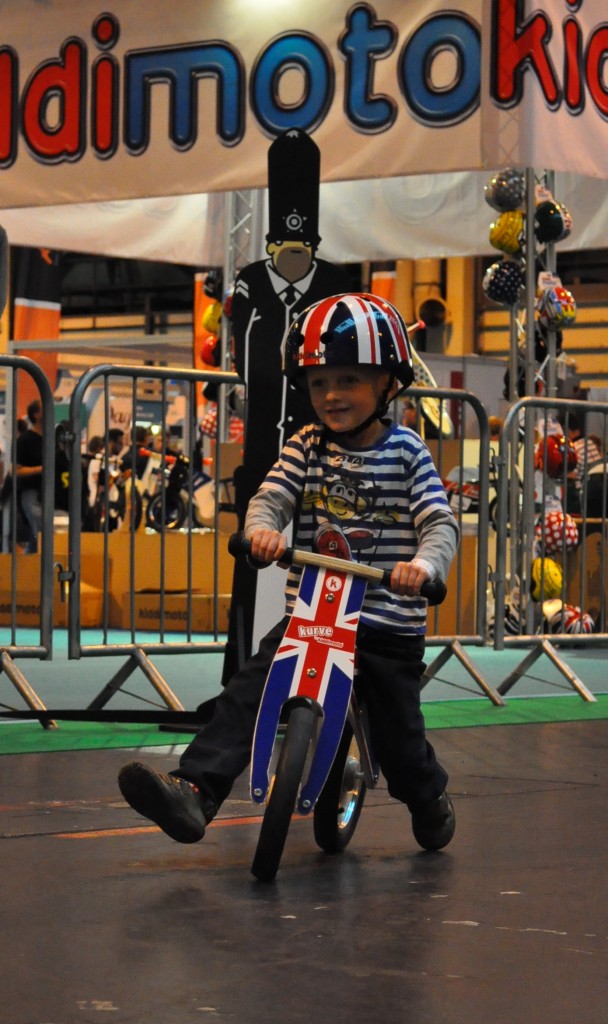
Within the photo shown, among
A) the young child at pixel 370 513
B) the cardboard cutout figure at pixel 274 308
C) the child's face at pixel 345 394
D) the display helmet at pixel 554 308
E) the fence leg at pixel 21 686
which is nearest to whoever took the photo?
the young child at pixel 370 513

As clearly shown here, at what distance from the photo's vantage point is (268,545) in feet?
14.4

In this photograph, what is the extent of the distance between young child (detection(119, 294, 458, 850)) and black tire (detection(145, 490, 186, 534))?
7.73 meters

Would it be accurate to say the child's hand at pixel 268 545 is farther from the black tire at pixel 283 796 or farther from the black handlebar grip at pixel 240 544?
the black tire at pixel 283 796

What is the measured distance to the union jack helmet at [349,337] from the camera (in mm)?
4648

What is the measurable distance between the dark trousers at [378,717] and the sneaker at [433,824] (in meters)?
0.03

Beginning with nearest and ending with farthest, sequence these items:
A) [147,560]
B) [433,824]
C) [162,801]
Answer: [162,801], [433,824], [147,560]

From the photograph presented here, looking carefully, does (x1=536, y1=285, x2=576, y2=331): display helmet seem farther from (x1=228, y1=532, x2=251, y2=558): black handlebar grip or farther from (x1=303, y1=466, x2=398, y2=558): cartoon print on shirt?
(x1=228, y1=532, x2=251, y2=558): black handlebar grip

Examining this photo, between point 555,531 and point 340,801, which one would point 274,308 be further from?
point 555,531

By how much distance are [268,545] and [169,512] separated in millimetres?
10014

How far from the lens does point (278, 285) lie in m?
6.91

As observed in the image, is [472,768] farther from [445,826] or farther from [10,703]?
[10,703]

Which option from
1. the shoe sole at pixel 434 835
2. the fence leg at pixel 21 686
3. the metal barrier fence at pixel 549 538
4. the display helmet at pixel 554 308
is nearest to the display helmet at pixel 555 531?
the metal barrier fence at pixel 549 538

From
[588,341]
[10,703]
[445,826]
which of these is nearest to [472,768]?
[445,826]

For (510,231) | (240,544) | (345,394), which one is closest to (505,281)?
(510,231)
